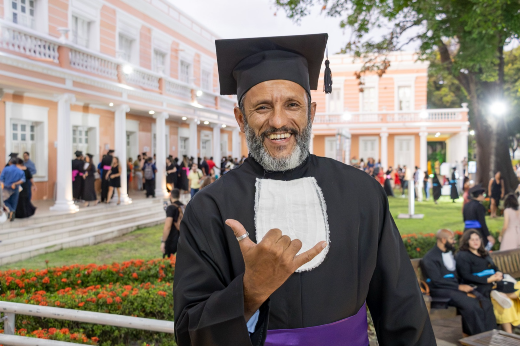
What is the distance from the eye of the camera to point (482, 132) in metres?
17.4

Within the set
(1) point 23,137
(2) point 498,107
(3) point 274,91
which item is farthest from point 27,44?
(2) point 498,107

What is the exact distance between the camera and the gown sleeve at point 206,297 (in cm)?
135

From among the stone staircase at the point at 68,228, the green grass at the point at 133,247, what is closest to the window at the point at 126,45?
the stone staircase at the point at 68,228

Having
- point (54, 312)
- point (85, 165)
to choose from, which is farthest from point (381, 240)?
point (85, 165)

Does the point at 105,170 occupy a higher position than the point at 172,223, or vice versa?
the point at 105,170

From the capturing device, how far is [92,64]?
13.7 meters

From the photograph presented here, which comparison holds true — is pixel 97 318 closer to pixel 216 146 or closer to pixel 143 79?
pixel 143 79

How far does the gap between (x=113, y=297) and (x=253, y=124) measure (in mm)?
4035

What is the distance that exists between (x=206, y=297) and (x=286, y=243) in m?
0.39

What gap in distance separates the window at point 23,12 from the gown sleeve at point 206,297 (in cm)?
1311

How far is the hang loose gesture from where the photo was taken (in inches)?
49.4

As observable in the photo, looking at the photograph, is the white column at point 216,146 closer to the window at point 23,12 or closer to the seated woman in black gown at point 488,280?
the window at point 23,12

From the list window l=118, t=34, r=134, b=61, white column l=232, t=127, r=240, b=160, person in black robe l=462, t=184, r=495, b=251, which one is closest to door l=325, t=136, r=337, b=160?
white column l=232, t=127, r=240, b=160

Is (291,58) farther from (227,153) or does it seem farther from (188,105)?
(227,153)
